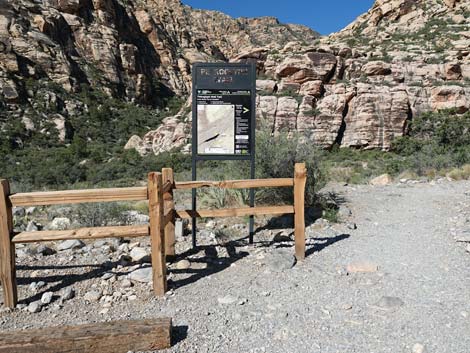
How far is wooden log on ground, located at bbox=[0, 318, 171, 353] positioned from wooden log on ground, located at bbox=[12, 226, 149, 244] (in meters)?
0.97

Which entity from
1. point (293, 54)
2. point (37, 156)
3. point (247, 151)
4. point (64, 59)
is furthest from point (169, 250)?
point (64, 59)

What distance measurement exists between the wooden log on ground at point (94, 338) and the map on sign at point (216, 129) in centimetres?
281

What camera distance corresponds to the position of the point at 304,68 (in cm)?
3384

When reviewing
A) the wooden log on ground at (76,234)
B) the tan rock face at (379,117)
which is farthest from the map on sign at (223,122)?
the tan rock face at (379,117)

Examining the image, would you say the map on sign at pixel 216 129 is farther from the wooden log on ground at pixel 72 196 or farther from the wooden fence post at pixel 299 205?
the wooden log on ground at pixel 72 196

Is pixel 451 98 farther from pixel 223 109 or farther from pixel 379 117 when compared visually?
pixel 223 109

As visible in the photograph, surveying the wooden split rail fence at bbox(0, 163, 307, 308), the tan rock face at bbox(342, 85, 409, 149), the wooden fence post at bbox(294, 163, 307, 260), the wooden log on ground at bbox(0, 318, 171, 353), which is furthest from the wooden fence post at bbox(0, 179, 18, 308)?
the tan rock face at bbox(342, 85, 409, 149)

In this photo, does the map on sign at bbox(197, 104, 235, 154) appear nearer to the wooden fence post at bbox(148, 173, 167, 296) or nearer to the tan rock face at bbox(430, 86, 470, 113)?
Answer: the wooden fence post at bbox(148, 173, 167, 296)

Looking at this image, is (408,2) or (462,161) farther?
(408,2)

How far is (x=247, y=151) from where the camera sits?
521 cm

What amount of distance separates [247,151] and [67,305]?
2.99 metres

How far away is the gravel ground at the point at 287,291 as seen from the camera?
292 cm

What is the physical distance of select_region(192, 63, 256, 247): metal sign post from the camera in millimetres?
5066

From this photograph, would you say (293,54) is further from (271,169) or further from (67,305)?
(67,305)
